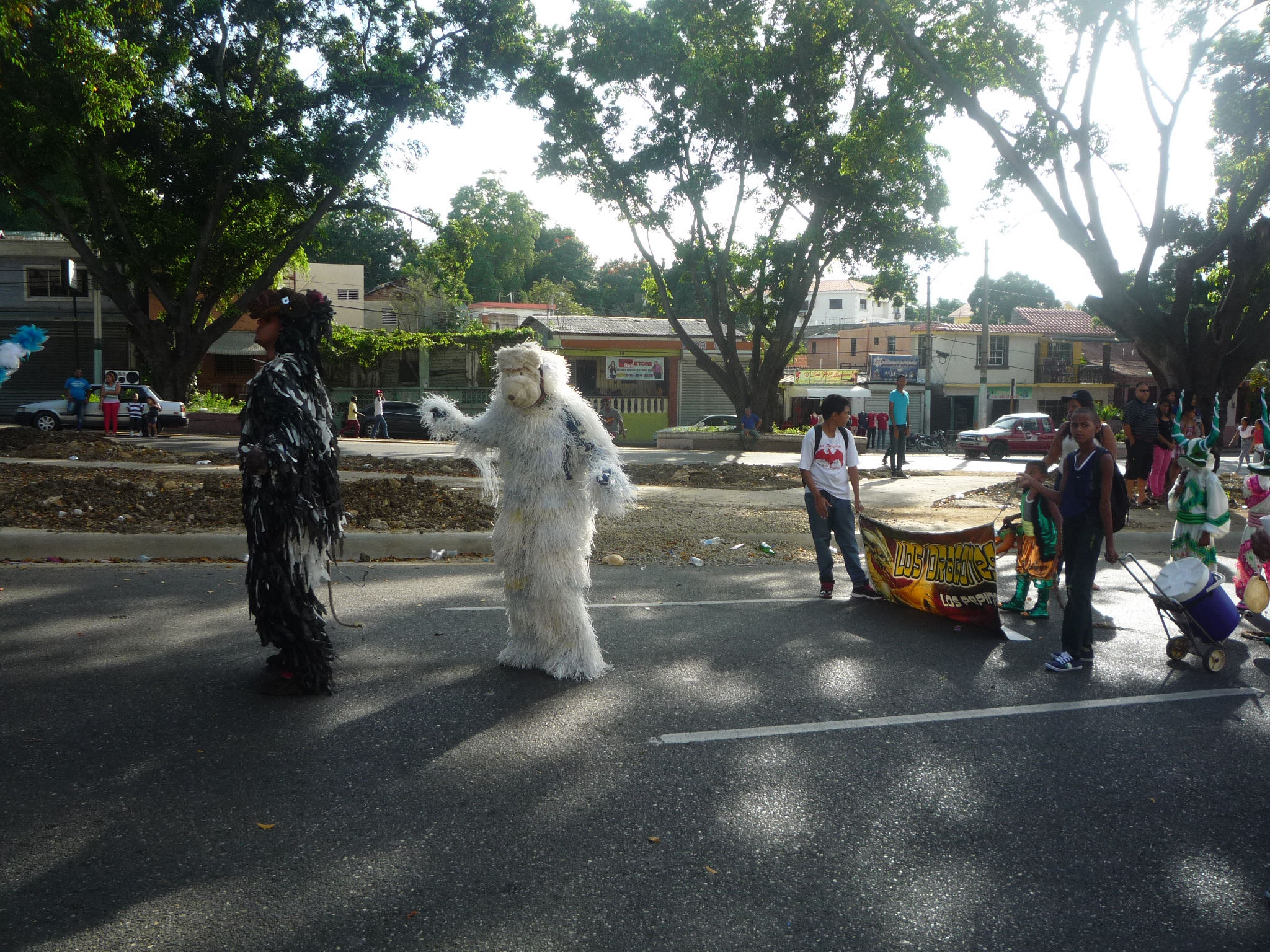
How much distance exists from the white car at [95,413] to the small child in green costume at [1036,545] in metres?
23.5

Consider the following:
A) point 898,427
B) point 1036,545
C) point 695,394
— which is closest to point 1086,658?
point 1036,545

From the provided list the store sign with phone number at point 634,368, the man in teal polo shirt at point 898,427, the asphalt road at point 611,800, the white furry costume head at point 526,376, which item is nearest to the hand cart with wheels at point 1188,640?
the asphalt road at point 611,800

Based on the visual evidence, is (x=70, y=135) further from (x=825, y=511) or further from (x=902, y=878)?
(x=902, y=878)

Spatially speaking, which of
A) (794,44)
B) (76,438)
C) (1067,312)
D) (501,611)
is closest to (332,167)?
(76,438)

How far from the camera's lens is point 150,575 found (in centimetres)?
784

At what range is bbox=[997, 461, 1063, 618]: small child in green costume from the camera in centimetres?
735

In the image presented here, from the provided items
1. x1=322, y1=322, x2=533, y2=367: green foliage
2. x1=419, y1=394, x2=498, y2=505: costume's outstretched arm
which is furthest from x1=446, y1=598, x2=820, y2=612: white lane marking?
x1=322, y1=322, x2=533, y2=367: green foliage

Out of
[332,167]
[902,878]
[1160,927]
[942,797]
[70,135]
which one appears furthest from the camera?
[332,167]

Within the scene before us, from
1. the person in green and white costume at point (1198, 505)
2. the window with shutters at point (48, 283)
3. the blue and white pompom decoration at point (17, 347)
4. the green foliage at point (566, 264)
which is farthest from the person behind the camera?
the green foliage at point (566, 264)

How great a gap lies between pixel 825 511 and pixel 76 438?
1635 cm

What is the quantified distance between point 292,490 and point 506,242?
61.4 m

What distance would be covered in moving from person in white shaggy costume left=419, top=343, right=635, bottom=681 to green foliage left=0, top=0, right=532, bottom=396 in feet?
64.0

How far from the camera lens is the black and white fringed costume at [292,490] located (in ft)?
14.9

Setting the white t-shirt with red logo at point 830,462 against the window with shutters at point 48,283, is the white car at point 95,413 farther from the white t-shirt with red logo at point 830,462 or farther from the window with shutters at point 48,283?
the white t-shirt with red logo at point 830,462
